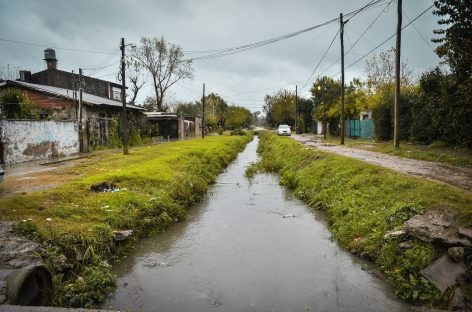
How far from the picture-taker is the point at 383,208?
27.6 ft

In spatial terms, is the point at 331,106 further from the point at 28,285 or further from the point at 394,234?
the point at 28,285

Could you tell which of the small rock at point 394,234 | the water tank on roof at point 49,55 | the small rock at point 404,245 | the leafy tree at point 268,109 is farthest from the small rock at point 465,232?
the leafy tree at point 268,109

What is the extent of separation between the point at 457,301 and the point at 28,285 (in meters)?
6.15

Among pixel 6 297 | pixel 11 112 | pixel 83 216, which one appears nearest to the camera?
pixel 6 297

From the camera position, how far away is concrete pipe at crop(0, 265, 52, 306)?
4.59 metres

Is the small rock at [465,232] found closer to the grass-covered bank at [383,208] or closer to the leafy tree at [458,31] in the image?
the grass-covered bank at [383,208]

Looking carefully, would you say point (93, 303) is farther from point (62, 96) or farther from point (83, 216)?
point (62, 96)

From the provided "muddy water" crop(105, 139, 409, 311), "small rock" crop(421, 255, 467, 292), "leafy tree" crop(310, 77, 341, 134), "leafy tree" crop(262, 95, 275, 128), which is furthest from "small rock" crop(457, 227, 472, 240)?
"leafy tree" crop(262, 95, 275, 128)

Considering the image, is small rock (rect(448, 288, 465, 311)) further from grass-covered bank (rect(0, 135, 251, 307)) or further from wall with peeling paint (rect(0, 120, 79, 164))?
wall with peeling paint (rect(0, 120, 79, 164))

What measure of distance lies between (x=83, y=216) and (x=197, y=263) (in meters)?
2.94

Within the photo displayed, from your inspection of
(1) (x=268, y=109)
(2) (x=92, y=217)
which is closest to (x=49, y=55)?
(2) (x=92, y=217)

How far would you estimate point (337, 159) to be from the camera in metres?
15.2

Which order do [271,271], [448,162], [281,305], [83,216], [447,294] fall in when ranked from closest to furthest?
[447,294]
[281,305]
[271,271]
[83,216]
[448,162]

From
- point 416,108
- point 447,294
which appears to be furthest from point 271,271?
point 416,108
